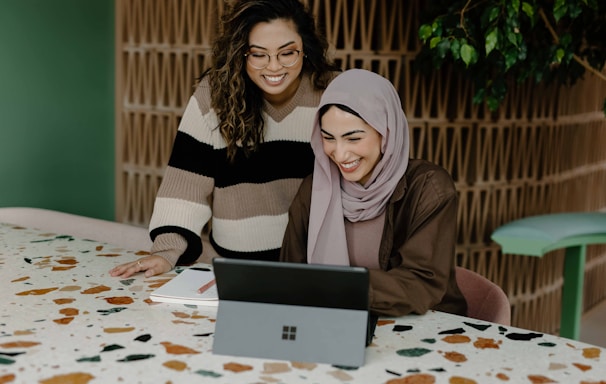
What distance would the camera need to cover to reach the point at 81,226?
2740 millimetres

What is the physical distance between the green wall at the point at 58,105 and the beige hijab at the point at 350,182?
5.99ft

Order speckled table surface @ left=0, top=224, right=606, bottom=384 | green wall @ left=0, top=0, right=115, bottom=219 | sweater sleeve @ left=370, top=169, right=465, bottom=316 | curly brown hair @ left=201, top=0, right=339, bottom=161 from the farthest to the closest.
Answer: green wall @ left=0, top=0, right=115, bottom=219 → curly brown hair @ left=201, top=0, right=339, bottom=161 → sweater sleeve @ left=370, top=169, right=465, bottom=316 → speckled table surface @ left=0, top=224, right=606, bottom=384

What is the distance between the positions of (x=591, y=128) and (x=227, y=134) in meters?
2.90

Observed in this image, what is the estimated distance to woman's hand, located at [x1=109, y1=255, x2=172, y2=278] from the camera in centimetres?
188

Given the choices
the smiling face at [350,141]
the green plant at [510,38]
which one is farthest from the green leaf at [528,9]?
the smiling face at [350,141]

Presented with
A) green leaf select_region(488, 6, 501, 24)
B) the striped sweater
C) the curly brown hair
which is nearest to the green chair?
green leaf select_region(488, 6, 501, 24)

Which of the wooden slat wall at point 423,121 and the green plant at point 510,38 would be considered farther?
the wooden slat wall at point 423,121

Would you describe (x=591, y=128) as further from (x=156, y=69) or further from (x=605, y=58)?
(x=156, y=69)

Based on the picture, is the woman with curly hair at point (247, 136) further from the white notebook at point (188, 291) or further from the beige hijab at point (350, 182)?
the beige hijab at point (350, 182)

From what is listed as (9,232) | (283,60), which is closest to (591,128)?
(283,60)

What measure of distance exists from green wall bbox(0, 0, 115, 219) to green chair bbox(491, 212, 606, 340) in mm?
1991

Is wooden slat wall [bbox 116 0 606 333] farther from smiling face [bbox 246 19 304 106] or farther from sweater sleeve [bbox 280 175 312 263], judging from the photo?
sweater sleeve [bbox 280 175 312 263]

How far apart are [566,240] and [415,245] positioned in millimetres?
1317

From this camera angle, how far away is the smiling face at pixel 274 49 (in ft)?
6.71
